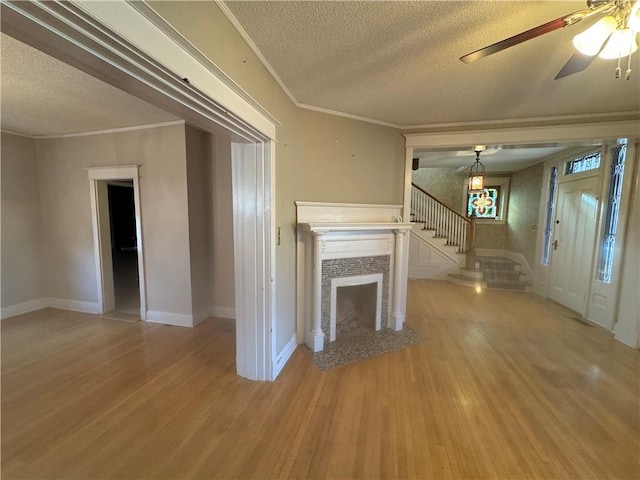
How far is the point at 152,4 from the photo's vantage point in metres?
0.92

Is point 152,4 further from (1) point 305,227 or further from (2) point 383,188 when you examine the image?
(2) point 383,188

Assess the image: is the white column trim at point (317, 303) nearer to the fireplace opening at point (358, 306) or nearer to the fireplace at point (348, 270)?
the fireplace at point (348, 270)

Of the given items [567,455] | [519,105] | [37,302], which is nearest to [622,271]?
[519,105]

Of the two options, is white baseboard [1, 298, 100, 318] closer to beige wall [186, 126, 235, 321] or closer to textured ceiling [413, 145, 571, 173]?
beige wall [186, 126, 235, 321]

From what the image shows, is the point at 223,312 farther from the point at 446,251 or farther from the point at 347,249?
the point at 446,251

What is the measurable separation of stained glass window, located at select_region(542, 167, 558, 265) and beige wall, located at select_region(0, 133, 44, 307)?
8.25 meters

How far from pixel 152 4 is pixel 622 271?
4866 millimetres

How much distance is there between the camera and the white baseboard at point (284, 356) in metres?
2.21

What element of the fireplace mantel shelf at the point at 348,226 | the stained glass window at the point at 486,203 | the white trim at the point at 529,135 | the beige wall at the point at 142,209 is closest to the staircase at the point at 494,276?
the stained glass window at the point at 486,203

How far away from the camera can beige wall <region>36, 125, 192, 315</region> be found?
3098mm


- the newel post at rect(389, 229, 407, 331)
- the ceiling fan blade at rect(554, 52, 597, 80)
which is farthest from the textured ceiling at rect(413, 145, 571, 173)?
the ceiling fan blade at rect(554, 52, 597, 80)

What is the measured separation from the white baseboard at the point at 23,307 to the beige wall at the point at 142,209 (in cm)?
14

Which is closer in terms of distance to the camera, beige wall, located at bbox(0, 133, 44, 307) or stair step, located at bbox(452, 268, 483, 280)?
beige wall, located at bbox(0, 133, 44, 307)

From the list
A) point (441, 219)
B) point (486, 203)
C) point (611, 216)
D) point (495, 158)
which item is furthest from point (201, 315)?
point (486, 203)
